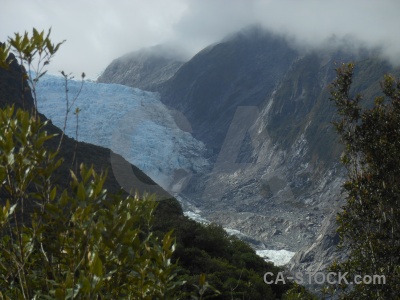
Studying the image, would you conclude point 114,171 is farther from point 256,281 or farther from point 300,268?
point 300,268

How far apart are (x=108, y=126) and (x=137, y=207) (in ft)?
351

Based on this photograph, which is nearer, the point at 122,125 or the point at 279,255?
the point at 279,255

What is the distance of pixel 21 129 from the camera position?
246 centimetres

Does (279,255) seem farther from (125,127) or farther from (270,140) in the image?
(270,140)

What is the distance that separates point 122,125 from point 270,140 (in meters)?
61.0

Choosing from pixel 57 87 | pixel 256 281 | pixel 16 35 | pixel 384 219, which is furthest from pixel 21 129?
pixel 57 87

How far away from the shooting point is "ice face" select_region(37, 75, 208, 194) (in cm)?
10375

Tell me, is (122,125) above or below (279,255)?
above

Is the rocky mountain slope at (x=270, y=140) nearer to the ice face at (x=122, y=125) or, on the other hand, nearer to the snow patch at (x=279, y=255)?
the snow patch at (x=279, y=255)

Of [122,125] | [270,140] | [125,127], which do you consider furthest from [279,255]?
[270,140]

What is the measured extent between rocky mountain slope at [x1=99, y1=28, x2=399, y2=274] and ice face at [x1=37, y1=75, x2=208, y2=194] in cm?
1806

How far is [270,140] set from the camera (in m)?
152

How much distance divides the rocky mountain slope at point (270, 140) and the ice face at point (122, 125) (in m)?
18.1

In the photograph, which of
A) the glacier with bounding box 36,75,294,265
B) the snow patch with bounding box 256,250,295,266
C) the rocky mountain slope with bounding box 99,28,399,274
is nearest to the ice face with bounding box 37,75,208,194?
the glacier with bounding box 36,75,294,265
